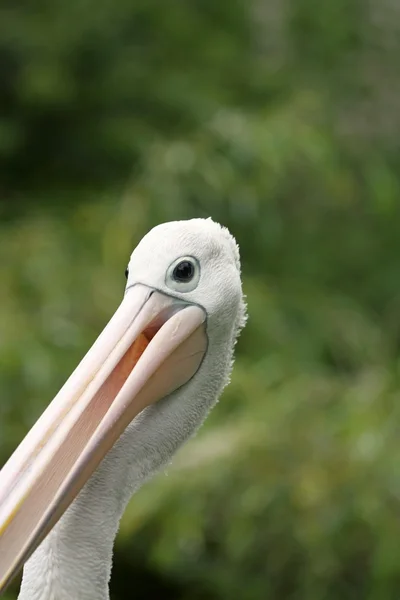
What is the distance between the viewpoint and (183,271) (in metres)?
1.87

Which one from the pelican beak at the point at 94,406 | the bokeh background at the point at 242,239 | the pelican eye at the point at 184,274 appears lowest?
the pelican beak at the point at 94,406

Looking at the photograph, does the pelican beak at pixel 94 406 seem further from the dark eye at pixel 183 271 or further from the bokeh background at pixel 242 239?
the bokeh background at pixel 242 239

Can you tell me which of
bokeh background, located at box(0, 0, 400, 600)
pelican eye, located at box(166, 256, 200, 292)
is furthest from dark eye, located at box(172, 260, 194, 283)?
bokeh background, located at box(0, 0, 400, 600)

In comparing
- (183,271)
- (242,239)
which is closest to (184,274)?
(183,271)

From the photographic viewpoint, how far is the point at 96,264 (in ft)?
13.5

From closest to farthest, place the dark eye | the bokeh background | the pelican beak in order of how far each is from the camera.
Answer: the pelican beak → the dark eye → the bokeh background

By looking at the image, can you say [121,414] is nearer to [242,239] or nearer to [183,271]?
[183,271]

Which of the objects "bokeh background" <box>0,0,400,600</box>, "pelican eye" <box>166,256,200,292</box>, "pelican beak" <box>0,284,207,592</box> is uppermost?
"bokeh background" <box>0,0,400,600</box>

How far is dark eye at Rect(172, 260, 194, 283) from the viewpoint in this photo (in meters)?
1.86

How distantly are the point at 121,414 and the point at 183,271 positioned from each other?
0.86 ft

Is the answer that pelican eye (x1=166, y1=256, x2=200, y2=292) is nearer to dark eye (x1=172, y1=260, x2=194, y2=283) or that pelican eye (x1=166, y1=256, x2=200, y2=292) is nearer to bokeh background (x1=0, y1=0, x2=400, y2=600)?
dark eye (x1=172, y1=260, x2=194, y2=283)

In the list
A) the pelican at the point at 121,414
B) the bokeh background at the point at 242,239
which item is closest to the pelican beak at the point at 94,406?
the pelican at the point at 121,414

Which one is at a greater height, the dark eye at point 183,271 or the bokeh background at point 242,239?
the bokeh background at point 242,239

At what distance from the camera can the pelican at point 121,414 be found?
5.57 ft
